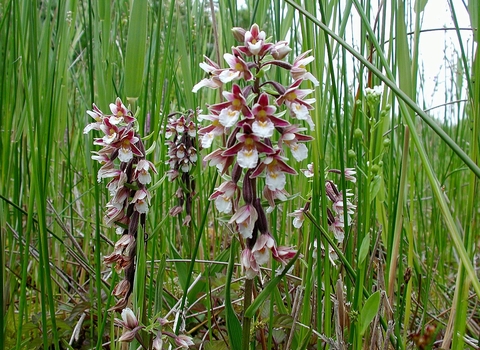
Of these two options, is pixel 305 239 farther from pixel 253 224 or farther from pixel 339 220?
pixel 253 224

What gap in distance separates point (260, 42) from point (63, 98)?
763mm

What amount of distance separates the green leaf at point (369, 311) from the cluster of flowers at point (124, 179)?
0.60m

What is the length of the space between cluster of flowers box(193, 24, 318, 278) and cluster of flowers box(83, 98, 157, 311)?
12.6 inches

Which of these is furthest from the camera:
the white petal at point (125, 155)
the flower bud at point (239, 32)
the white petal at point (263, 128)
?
the white petal at point (125, 155)

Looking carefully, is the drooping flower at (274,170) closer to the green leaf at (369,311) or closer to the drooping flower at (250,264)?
the drooping flower at (250,264)

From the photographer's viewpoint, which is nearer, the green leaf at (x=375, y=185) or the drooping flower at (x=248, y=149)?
the drooping flower at (x=248, y=149)

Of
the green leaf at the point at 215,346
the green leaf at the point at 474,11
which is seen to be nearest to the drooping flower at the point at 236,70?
the green leaf at the point at 474,11

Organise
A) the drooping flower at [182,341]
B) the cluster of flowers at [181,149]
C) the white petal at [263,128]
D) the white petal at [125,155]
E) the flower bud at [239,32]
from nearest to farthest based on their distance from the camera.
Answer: the white petal at [263,128]
the flower bud at [239,32]
the drooping flower at [182,341]
the white petal at [125,155]
the cluster of flowers at [181,149]

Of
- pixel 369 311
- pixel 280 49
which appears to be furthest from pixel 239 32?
pixel 369 311

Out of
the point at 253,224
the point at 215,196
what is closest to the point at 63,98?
the point at 215,196

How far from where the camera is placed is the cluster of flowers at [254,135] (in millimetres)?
865

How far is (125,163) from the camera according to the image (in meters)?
1.24

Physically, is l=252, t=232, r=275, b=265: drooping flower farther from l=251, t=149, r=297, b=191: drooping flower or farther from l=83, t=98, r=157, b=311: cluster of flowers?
l=83, t=98, r=157, b=311: cluster of flowers

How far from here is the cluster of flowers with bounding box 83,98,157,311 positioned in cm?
117
